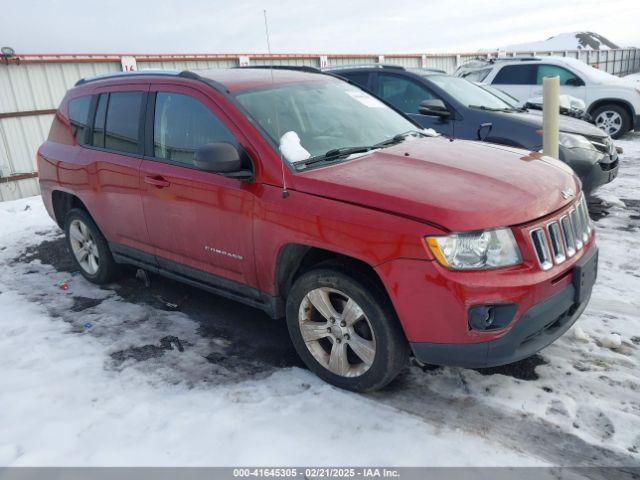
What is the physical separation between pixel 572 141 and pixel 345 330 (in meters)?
4.38

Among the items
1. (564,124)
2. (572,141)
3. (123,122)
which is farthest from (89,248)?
(564,124)

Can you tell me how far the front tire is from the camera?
2.76 metres

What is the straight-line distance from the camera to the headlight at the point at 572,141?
585 cm

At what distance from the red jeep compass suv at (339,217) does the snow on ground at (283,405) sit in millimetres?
363

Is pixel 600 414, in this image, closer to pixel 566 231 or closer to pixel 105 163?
pixel 566 231

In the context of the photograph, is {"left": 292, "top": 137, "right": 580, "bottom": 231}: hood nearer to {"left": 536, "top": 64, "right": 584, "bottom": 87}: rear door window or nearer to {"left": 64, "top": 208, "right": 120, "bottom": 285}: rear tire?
{"left": 64, "top": 208, "right": 120, "bottom": 285}: rear tire

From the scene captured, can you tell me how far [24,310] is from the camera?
14.5 ft

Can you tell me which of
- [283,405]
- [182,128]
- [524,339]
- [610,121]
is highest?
[182,128]

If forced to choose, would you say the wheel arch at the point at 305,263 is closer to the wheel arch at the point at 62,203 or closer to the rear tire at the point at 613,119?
the wheel arch at the point at 62,203

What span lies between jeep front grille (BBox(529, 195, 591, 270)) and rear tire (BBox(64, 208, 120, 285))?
3.71m

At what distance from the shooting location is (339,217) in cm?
276

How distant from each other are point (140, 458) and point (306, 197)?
161 cm

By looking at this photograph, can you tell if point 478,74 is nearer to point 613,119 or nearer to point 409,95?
point 613,119

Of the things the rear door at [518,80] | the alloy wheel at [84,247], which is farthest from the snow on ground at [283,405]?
the rear door at [518,80]
